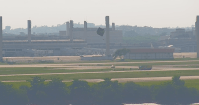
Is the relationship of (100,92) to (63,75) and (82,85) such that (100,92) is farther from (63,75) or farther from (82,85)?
(63,75)

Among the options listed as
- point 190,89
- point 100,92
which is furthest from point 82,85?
point 190,89

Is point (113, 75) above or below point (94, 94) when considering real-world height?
below

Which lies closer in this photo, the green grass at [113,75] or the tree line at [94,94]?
the tree line at [94,94]

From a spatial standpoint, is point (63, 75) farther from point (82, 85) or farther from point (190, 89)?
point (190, 89)

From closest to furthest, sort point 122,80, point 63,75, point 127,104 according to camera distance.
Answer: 1. point 127,104
2. point 122,80
3. point 63,75

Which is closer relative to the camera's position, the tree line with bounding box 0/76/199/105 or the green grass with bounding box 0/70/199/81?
the tree line with bounding box 0/76/199/105

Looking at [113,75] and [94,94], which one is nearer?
[94,94]

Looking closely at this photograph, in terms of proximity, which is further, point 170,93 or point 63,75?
point 63,75

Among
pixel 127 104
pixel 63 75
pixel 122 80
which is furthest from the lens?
pixel 63 75
